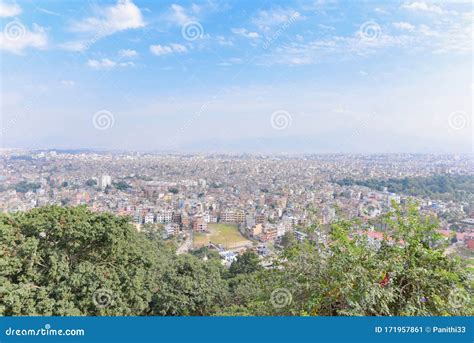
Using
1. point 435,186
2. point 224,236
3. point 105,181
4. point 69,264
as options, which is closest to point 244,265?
point 224,236

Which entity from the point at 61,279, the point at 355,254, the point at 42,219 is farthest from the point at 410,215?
the point at 42,219

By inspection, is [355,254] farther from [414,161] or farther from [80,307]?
[414,161]

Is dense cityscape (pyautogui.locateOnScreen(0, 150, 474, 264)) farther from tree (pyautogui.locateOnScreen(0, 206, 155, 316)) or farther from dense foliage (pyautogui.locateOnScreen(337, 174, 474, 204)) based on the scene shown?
tree (pyautogui.locateOnScreen(0, 206, 155, 316))

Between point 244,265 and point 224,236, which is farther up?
point 224,236

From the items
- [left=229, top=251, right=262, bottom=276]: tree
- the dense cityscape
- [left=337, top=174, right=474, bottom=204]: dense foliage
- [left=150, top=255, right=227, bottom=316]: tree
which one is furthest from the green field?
[left=337, top=174, right=474, bottom=204]: dense foliage

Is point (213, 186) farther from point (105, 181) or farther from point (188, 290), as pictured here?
point (188, 290)

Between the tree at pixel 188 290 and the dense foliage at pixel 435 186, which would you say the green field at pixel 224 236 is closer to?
the tree at pixel 188 290

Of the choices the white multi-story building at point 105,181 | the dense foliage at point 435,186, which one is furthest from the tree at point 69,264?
the dense foliage at point 435,186
